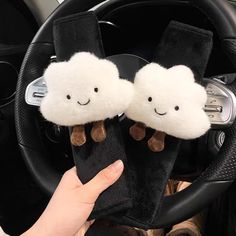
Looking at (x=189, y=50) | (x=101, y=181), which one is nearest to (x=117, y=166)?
(x=101, y=181)

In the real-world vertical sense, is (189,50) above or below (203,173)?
above

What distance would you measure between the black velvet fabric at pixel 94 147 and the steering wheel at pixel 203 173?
74 mm

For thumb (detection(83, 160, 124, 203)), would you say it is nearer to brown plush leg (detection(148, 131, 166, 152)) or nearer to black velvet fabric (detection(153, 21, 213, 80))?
brown plush leg (detection(148, 131, 166, 152))

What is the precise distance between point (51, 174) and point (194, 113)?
29cm

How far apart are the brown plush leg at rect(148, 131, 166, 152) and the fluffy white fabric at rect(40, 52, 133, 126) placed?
0.21ft

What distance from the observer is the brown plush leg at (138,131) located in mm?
589

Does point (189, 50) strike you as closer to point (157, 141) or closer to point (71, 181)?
point (157, 141)

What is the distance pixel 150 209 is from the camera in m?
0.60

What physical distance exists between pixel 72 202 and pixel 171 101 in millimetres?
204

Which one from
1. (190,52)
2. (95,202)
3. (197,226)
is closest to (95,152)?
(95,202)

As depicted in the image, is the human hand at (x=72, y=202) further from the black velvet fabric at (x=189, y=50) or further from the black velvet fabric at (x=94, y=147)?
the black velvet fabric at (x=189, y=50)

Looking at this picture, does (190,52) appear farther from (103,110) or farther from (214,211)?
(214,211)

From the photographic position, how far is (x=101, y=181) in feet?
1.89

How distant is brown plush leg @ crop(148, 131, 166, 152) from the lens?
58 cm
